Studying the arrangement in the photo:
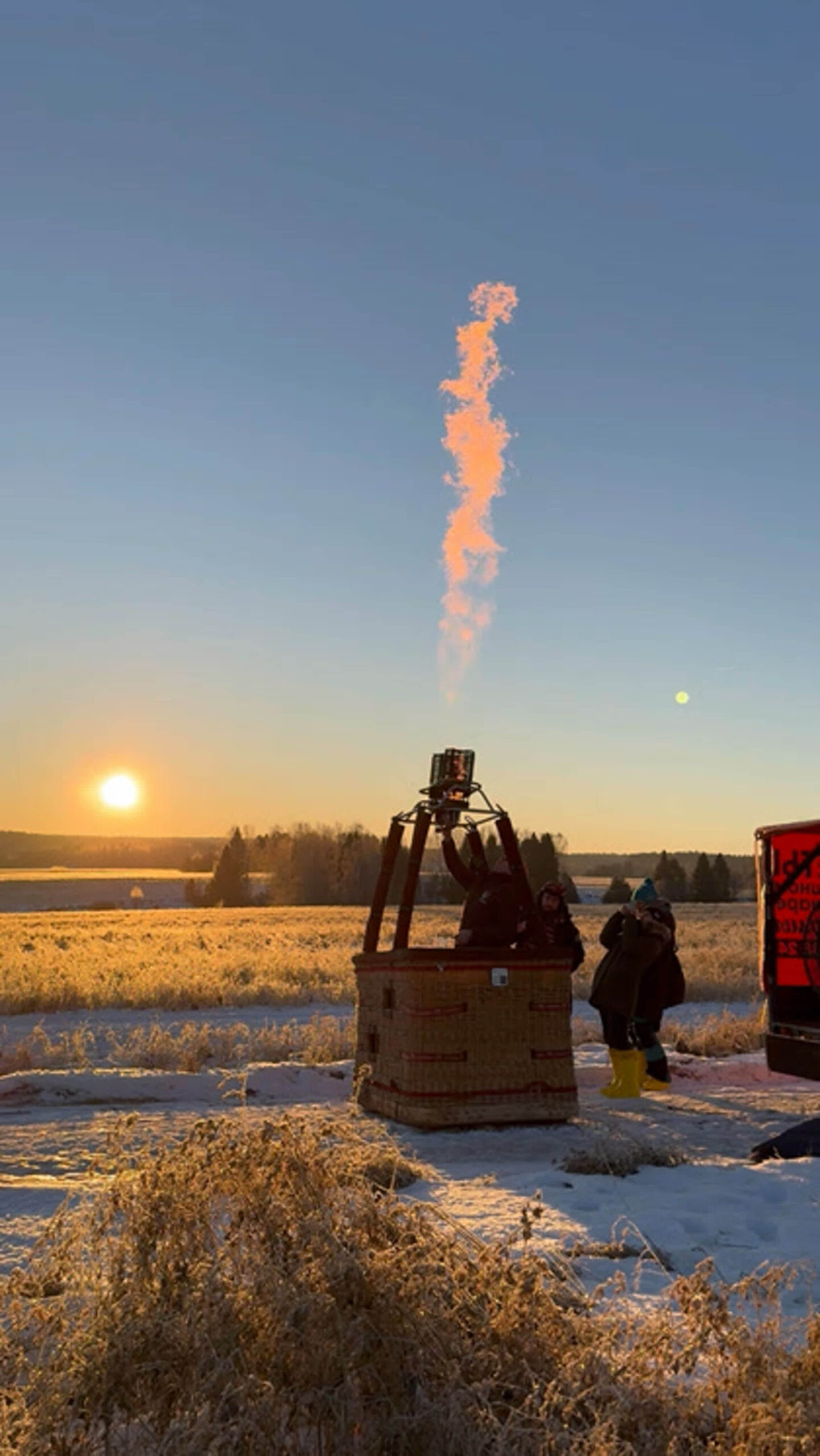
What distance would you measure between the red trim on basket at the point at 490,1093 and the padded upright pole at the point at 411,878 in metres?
1.02

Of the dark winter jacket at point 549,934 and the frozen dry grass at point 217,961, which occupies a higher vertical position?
the dark winter jacket at point 549,934

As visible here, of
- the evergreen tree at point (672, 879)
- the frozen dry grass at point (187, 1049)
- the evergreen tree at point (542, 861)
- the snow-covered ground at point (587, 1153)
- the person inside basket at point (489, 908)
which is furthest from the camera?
the evergreen tree at point (672, 879)

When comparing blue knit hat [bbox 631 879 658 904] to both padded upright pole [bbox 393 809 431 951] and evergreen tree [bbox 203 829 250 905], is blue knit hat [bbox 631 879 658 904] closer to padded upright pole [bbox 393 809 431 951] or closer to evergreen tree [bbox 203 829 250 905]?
padded upright pole [bbox 393 809 431 951]

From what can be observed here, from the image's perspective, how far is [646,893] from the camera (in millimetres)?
11445

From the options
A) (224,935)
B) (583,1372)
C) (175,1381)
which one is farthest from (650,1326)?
(224,935)

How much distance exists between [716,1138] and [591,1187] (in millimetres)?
2134

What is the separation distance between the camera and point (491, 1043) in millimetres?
8719

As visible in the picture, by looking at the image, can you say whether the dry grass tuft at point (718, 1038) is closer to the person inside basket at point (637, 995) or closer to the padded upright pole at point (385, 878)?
the person inside basket at point (637, 995)

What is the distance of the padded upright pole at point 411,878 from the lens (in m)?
9.24

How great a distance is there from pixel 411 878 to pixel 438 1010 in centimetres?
105

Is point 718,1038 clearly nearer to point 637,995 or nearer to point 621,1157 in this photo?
point 637,995

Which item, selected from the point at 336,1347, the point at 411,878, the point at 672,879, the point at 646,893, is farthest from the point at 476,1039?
the point at 672,879

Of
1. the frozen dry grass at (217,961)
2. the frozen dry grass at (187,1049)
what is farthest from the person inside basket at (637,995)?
the frozen dry grass at (217,961)

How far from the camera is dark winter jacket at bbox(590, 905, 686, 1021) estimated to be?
10.4 m
